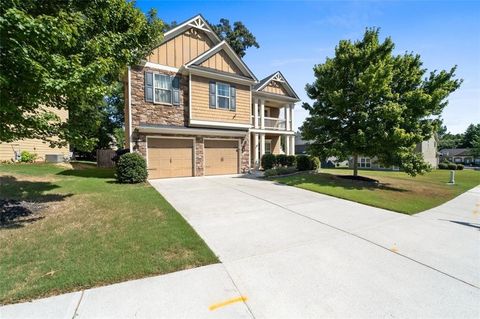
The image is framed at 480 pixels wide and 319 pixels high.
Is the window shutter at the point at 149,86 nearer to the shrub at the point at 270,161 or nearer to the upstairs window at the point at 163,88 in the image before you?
the upstairs window at the point at 163,88

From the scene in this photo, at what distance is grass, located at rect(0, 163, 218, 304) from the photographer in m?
3.13

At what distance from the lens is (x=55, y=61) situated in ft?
15.6

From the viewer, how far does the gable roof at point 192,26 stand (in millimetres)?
13292

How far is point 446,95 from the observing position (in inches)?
478

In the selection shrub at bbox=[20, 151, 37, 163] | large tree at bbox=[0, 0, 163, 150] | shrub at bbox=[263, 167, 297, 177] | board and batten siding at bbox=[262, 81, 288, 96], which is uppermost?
board and batten siding at bbox=[262, 81, 288, 96]

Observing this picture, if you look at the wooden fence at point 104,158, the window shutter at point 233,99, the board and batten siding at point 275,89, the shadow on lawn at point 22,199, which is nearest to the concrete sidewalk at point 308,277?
the shadow on lawn at point 22,199

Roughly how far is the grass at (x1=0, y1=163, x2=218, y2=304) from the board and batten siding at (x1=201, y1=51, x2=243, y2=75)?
388 inches

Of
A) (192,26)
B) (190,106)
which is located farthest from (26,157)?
(192,26)

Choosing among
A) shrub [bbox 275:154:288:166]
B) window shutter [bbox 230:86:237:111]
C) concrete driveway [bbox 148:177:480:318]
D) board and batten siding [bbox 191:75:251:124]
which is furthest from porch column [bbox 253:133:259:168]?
concrete driveway [bbox 148:177:480:318]

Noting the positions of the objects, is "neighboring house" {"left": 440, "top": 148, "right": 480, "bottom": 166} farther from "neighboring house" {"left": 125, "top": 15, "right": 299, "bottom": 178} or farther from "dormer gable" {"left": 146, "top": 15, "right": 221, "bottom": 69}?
"dormer gable" {"left": 146, "top": 15, "right": 221, "bottom": 69}

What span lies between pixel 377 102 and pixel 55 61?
1360cm

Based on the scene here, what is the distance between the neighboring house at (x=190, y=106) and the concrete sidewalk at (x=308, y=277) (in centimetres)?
755

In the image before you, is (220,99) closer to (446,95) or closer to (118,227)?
(118,227)

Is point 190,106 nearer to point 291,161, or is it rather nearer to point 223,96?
point 223,96
